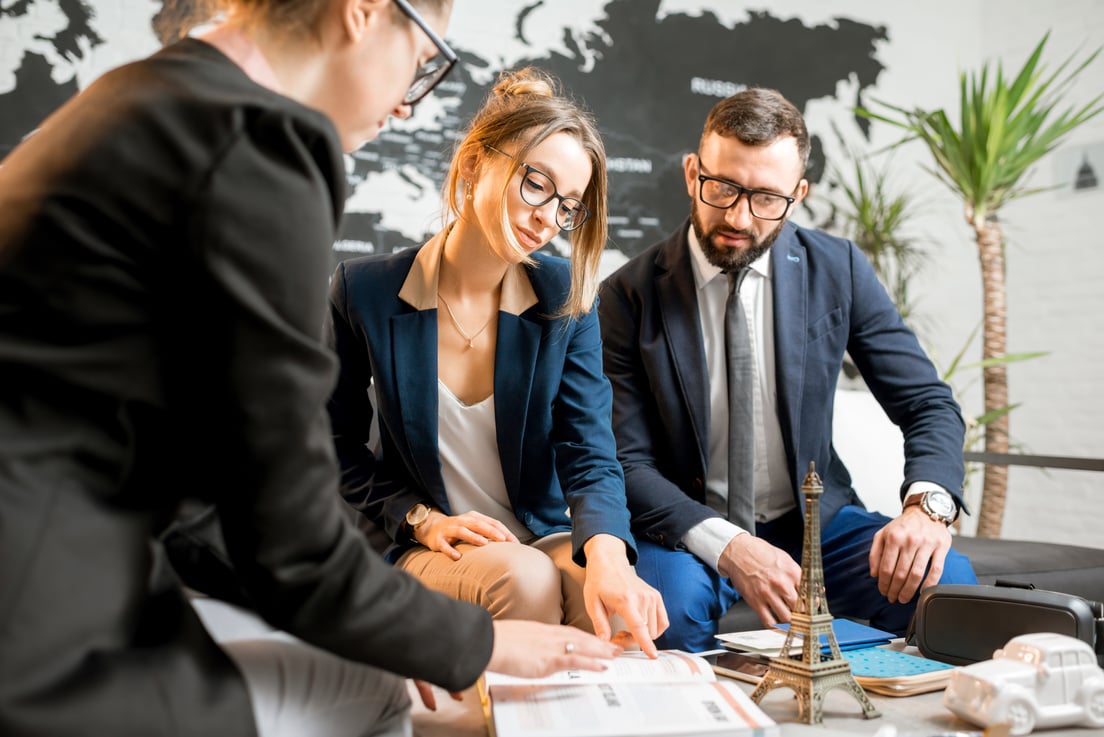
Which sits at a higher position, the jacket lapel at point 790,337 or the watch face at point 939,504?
the jacket lapel at point 790,337

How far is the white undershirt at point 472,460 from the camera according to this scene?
184 cm

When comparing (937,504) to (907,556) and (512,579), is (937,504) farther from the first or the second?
(512,579)

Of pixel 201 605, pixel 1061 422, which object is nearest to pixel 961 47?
pixel 1061 422

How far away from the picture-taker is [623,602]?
1439mm

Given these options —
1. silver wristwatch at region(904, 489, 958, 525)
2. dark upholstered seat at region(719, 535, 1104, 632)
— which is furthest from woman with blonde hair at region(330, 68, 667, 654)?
dark upholstered seat at region(719, 535, 1104, 632)

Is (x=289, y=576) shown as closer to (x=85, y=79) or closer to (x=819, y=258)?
(x=819, y=258)

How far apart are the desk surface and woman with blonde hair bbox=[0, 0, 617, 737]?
368 mm

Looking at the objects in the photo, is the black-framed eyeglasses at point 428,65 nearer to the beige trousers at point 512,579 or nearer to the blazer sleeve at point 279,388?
the blazer sleeve at point 279,388

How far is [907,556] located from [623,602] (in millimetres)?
742

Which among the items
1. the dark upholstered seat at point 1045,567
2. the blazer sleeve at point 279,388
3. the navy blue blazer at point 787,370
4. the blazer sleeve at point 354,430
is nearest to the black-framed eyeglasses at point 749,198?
the navy blue blazer at point 787,370

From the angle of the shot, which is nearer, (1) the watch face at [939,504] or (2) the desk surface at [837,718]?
(2) the desk surface at [837,718]

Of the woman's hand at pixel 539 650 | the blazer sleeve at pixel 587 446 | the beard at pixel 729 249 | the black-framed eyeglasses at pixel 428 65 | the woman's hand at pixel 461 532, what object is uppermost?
the black-framed eyeglasses at pixel 428 65

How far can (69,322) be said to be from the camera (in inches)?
29.8

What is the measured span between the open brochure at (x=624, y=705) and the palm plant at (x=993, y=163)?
3.43m
